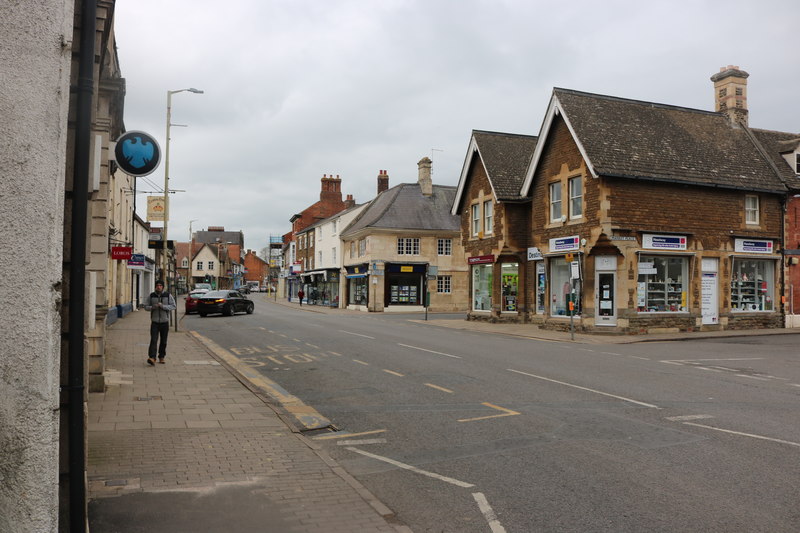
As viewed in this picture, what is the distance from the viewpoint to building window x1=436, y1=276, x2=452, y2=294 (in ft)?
152

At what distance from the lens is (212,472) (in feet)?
18.7

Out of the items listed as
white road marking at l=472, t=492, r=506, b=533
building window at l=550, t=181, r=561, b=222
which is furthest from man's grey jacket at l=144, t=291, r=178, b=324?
building window at l=550, t=181, r=561, b=222

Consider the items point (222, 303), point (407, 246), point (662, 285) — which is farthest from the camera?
point (407, 246)

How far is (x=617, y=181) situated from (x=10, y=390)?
22501 millimetres

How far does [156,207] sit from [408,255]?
80.5 ft

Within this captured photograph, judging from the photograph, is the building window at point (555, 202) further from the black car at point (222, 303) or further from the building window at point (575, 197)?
the black car at point (222, 303)

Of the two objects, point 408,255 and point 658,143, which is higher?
point 658,143

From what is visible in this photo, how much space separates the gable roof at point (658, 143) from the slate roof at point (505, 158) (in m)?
2.06

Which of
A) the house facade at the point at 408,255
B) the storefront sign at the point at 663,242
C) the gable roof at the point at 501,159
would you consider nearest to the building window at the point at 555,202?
the gable roof at the point at 501,159

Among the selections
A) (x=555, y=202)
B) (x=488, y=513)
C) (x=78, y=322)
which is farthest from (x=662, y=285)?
(x=78, y=322)

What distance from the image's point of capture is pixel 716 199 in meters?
24.4

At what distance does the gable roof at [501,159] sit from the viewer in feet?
98.4

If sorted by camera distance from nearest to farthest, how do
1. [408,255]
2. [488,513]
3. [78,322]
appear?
[78,322] < [488,513] < [408,255]

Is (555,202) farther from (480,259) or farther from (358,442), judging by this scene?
(358,442)
